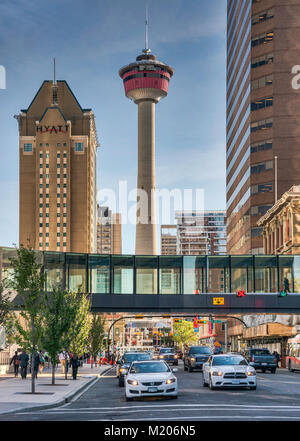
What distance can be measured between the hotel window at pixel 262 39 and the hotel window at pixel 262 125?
13.1 meters

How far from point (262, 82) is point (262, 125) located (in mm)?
7150

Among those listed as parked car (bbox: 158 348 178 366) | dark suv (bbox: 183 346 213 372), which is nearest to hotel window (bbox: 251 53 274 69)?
parked car (bbox: 158 348 178 366)

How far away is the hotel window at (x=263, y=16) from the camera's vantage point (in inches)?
4555

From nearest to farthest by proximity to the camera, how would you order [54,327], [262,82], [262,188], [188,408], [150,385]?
[188,408] < [150,385] < [54,327] < [262,188] < [262,82]

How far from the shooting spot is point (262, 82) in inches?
4547

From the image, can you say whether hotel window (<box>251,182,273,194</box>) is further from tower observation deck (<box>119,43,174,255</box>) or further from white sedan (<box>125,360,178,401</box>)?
white sedan (<box>125,360,178,401</box>)

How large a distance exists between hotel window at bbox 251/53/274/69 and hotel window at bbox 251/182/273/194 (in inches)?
786

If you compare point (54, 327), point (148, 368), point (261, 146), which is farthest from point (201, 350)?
point (261, 146)

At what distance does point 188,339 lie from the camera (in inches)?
6796

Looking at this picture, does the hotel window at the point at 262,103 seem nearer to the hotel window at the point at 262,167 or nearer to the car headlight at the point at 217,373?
the hotel window at the point at 262,167

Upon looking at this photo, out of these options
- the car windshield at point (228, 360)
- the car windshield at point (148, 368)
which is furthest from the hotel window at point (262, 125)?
the car windshield at point (148, 368)

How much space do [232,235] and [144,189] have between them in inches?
1310

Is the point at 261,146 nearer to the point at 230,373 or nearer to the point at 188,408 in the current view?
the point at 230,373
